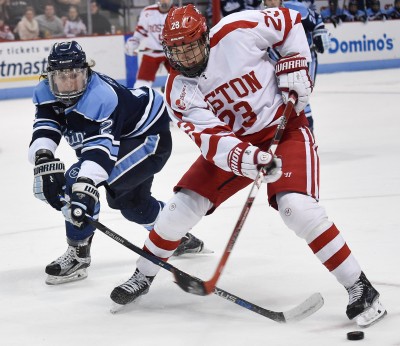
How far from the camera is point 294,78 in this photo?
116 inches

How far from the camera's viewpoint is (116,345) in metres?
2.65

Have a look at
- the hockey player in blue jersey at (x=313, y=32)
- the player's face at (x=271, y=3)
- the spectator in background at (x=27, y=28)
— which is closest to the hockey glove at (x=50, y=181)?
the player's face at (x=271, y=3)

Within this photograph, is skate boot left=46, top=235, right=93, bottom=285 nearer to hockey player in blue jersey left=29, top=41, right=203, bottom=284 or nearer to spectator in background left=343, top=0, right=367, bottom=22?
hockey player in blue jersey left=29, top=41, right=203, bottom=284

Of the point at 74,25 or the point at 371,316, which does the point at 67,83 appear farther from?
the point at 74,25

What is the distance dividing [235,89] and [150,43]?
198 inches

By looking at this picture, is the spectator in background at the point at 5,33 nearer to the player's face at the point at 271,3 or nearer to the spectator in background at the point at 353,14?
the spectator in background at the point at 353,14

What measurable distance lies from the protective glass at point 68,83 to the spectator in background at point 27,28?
6.97m

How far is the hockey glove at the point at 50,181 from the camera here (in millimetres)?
3162

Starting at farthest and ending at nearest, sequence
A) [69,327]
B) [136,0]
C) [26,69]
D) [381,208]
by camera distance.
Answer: [136,0] < [26,69] < [381,208] < [69,327]

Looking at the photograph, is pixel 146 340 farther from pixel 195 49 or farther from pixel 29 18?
pixel 29 18

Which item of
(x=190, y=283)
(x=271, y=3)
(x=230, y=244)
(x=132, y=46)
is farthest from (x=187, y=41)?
(x=132, y=46)

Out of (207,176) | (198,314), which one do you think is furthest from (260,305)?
(207,176)

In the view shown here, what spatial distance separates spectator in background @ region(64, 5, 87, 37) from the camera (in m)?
10.3

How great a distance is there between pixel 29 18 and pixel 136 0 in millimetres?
1405
